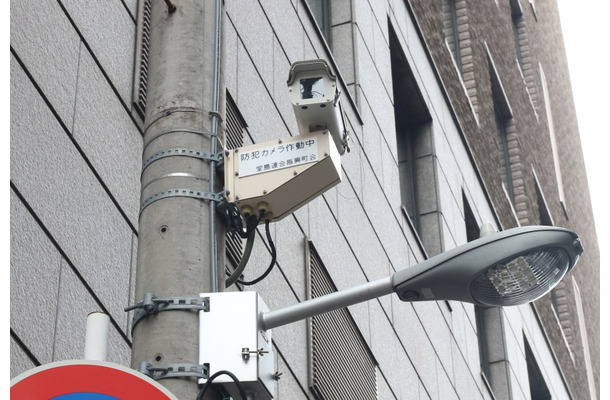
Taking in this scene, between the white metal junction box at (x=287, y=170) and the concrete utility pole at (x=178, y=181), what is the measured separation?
0.86ft

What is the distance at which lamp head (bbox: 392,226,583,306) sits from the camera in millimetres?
5449

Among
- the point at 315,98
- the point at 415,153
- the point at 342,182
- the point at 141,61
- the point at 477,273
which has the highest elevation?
the point at 415,153

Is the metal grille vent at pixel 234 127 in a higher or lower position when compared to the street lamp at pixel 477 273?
higher

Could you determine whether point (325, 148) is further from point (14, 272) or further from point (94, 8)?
point (94, 8)

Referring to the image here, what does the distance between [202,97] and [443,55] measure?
1649 cm

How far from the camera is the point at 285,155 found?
19.0ft

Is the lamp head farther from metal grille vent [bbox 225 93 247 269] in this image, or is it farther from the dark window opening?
the dark window opening

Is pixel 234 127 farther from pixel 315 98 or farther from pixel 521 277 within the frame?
pixel 521 277

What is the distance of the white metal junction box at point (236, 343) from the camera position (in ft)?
15.9

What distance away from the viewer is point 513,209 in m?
25.6

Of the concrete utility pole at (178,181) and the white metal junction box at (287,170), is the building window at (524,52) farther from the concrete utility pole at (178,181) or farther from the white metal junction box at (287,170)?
the concrete utility pole at (178,181)

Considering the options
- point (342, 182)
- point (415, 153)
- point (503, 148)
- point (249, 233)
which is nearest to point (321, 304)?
point (249, 233)

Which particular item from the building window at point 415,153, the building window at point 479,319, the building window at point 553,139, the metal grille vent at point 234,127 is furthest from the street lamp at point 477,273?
the building window at point 553,139

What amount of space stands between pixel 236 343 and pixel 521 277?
1372 millimetres
